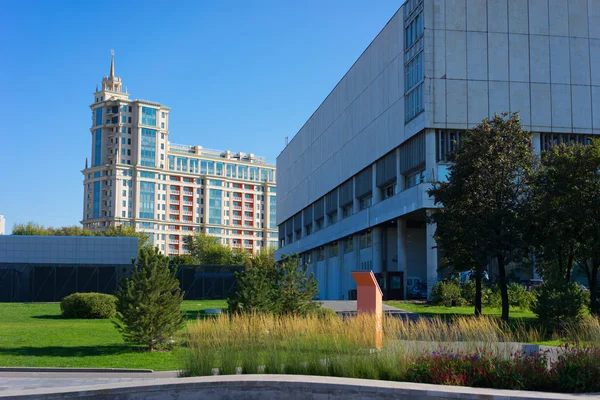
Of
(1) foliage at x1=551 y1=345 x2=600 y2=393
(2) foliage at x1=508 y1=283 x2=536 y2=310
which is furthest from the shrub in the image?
(1) foliage at x1=551 y1=345 x2=600 y2=393

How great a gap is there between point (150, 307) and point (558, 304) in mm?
14207

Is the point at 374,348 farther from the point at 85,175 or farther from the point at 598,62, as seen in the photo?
the point at 85,175

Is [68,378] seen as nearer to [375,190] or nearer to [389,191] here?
[389,191]

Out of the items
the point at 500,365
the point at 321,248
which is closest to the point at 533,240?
the point at 500,365

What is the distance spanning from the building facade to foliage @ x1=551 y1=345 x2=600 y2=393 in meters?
153

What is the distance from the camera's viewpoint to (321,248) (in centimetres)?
8106

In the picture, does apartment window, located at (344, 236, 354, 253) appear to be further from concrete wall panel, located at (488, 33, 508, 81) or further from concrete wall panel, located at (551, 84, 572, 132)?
concrete wall panel, located at (551, 84, 572, 132)

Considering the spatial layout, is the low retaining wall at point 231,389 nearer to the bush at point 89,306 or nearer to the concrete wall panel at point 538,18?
the bush at point 89,306

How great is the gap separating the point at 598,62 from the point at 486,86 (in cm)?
896

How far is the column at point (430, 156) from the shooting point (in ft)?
153

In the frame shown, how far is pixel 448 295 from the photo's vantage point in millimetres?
42062

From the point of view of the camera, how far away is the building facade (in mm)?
159000

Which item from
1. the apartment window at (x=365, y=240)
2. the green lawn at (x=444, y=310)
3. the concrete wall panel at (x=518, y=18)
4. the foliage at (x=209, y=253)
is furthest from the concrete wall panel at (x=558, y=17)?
the foliage at (x=209, y=253)

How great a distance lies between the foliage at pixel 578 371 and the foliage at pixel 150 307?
10.4 metres
